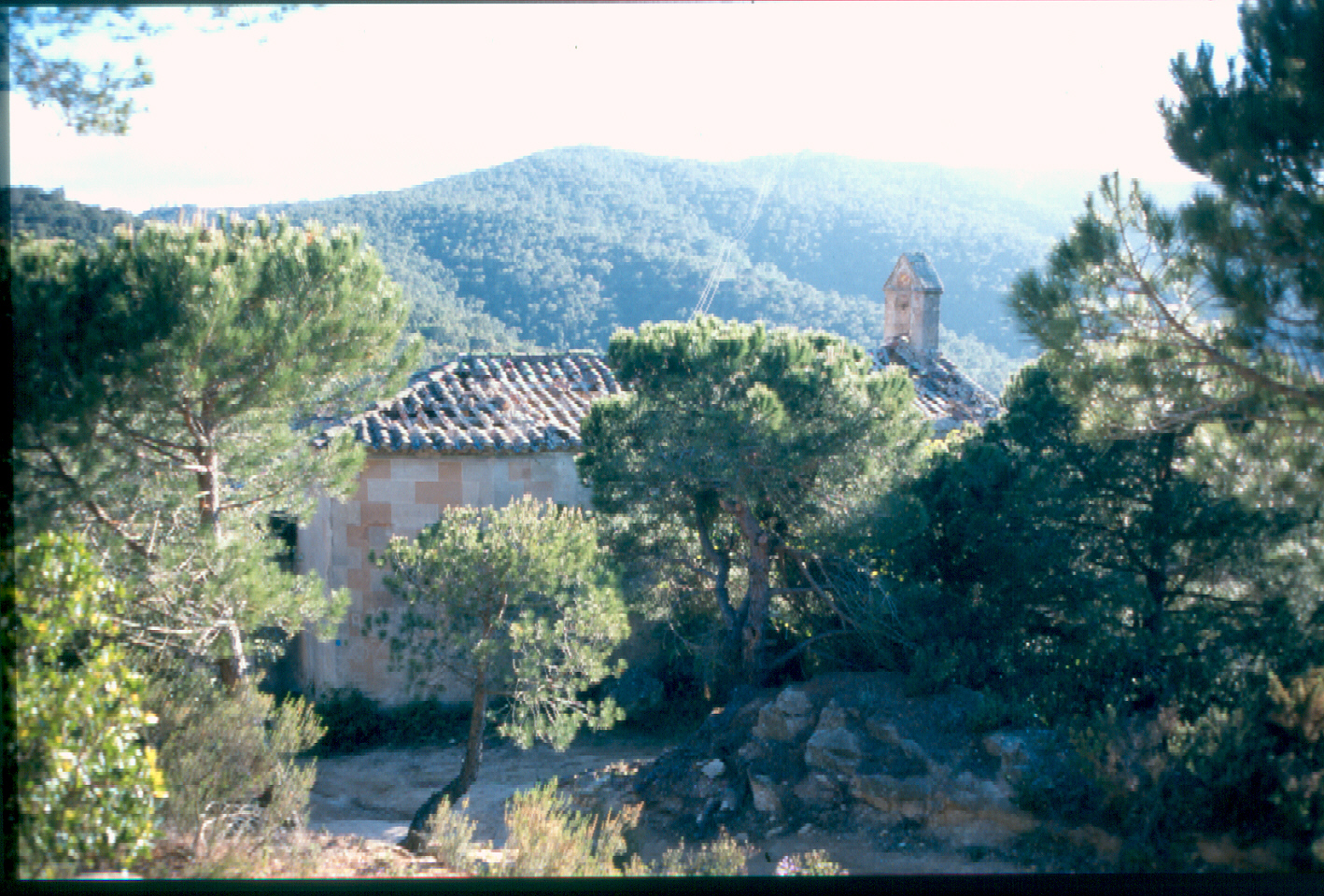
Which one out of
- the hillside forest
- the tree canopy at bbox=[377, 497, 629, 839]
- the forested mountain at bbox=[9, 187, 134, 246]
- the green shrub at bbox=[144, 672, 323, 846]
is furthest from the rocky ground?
the forested mountain at bbox=[9, 187, 134, 246]

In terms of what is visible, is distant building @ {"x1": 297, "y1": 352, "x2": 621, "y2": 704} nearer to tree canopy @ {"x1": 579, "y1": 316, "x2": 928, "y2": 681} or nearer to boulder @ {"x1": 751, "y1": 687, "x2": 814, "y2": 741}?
tree canopy @ {"x1": 579, "y1": 316, "x2": 928, "y2": 681}

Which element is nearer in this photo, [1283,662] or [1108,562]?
[1283,662]

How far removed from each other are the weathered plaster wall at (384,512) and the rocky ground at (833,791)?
1.81 meters

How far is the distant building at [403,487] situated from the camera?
10.2 metres

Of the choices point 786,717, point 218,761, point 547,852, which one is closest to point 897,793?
point 786,717

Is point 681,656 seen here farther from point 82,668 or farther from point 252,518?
point 82,668

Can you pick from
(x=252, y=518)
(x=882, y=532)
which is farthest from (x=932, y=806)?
(x=252, y=518)

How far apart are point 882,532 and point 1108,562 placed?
173 cm

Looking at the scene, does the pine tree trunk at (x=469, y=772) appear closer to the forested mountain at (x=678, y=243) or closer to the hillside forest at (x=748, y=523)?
the hillside forest at (x=748, y=523)

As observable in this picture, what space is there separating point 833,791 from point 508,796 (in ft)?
9.90

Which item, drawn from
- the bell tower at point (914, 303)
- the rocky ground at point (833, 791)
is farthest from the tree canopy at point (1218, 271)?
the bell tower at point (914, 303)

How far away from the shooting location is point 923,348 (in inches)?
642

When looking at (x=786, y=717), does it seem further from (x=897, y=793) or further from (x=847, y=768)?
(x=897, y=793)

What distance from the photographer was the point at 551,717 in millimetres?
6781
